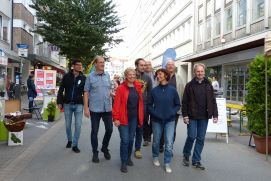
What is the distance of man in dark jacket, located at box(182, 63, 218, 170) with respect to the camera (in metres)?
6.66

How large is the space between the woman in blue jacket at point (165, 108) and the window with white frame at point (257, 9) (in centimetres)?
1542

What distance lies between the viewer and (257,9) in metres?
21.1

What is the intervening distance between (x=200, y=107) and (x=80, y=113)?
266 cm

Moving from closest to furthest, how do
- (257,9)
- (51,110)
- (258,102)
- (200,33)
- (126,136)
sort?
(126,136) < (258,102) < (51,110) < (257,9) < (200,33)

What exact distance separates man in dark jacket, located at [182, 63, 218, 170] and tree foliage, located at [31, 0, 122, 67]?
852 inches

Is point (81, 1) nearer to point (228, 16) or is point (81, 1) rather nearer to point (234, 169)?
point (228, 16)

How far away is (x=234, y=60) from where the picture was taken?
23.7 metres

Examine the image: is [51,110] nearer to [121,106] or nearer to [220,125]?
[220,125]

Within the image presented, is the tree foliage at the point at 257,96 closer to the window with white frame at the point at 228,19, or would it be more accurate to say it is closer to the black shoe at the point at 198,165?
the black shoe at the point at 198,165

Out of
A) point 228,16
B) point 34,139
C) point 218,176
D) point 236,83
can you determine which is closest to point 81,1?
point 228,16

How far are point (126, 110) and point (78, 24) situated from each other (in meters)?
22.0

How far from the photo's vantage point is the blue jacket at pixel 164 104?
648 cm

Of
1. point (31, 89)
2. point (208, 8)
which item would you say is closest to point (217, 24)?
point (208, 8)

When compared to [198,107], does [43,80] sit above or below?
above
